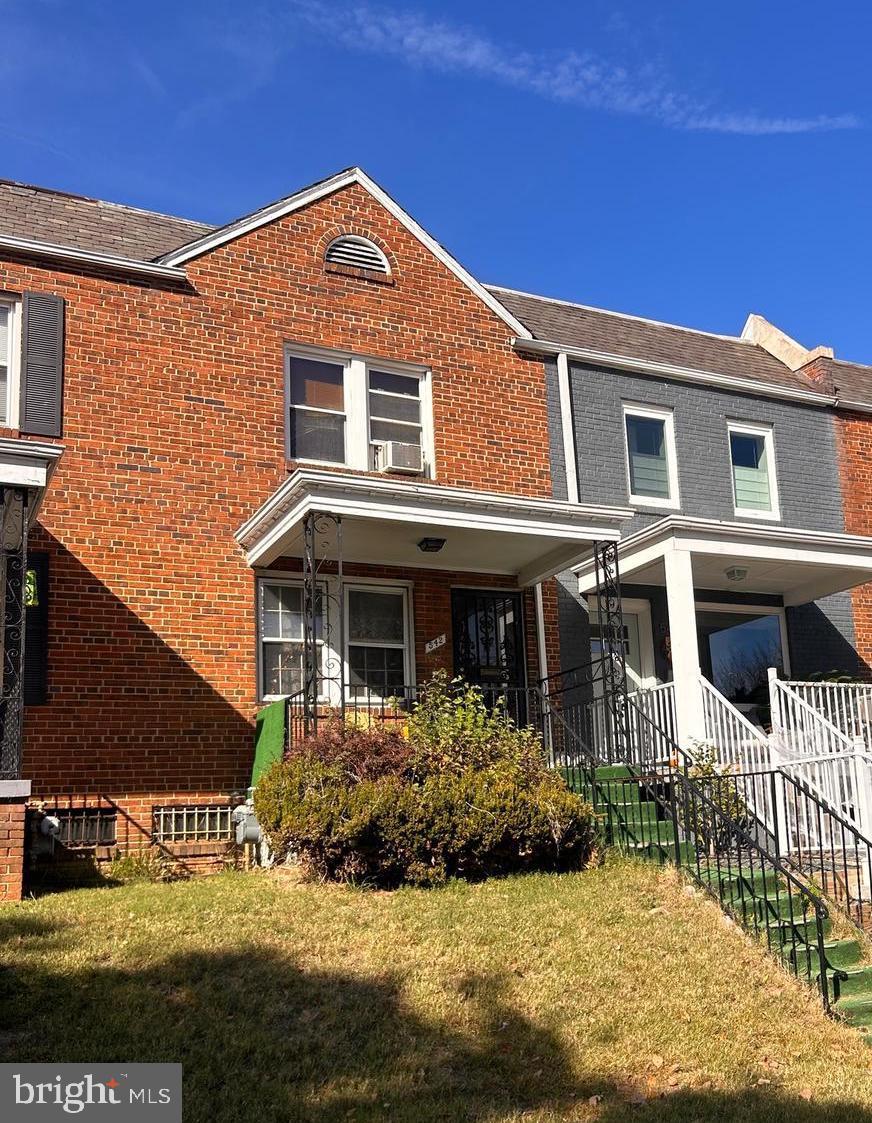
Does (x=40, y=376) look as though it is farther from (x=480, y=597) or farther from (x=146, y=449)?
(x=480, y=597)

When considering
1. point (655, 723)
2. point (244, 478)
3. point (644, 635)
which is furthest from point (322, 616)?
point (644, 635)

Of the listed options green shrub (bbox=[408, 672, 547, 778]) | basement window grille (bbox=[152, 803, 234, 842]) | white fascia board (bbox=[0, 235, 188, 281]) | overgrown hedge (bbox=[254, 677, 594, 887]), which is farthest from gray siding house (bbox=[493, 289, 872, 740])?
white fascia board (bbox=[0, 235, 188, 281])

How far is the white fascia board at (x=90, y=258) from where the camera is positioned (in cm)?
1287

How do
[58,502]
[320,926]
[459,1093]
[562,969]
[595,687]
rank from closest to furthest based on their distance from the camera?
1. [459,1093]
2. [562,969]
3. [320,926]
4. [58,502]
5. [595,687]

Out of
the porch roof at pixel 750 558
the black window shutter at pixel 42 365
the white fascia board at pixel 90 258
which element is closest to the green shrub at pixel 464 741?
the porch roof at pixel 750 558

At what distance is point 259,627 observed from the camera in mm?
13250

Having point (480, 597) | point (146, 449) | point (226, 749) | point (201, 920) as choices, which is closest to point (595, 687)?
point (480, 597)

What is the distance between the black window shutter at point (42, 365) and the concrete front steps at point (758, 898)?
6.73m

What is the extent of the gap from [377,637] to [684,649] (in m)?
3.52

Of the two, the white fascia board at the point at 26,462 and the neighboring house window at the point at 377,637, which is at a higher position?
the white fascia board at the point at 26,462

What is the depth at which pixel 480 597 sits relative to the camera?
1477 centimetres

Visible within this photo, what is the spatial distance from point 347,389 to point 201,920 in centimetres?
757

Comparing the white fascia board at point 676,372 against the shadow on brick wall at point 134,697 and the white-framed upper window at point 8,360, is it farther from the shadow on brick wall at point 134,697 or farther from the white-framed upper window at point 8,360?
the white-framed upper window at point 8,360

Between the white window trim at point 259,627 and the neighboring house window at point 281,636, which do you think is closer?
the white window trim at point 259,627
